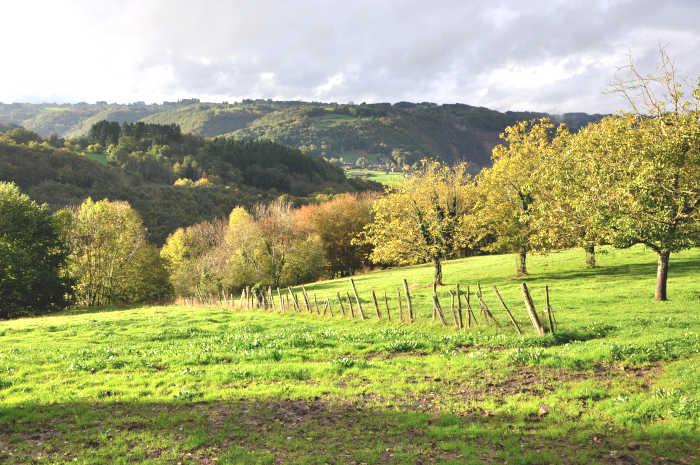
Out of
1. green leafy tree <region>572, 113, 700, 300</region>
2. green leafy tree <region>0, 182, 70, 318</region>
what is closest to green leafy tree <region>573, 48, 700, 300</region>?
green leafy tree <region>572, 113, 700, 300</region>

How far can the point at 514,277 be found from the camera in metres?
46.5

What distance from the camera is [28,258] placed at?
172 ft

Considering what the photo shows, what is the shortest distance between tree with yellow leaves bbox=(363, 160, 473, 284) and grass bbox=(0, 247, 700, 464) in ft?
72.2

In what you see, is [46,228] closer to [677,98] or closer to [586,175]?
[586,175]

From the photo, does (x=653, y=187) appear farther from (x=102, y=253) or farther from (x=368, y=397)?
(x=102, y=253)

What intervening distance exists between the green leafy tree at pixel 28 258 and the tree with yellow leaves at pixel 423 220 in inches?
1606

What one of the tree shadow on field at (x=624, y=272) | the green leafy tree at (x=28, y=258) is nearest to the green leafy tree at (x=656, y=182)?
the tree shadow on field at (x=624, y=272)

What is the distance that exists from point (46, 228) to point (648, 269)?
222 feet

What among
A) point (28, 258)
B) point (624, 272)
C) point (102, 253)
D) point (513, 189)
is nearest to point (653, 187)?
point (624, 272)

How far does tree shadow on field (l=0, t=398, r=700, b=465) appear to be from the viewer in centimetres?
977

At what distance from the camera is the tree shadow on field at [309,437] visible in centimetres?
977

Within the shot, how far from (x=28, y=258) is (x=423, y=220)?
45483 millimetres

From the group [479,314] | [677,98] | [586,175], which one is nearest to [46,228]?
[479,314]

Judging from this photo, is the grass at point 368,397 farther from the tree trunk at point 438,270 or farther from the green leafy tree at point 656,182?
the tree trunk at point 438,270
